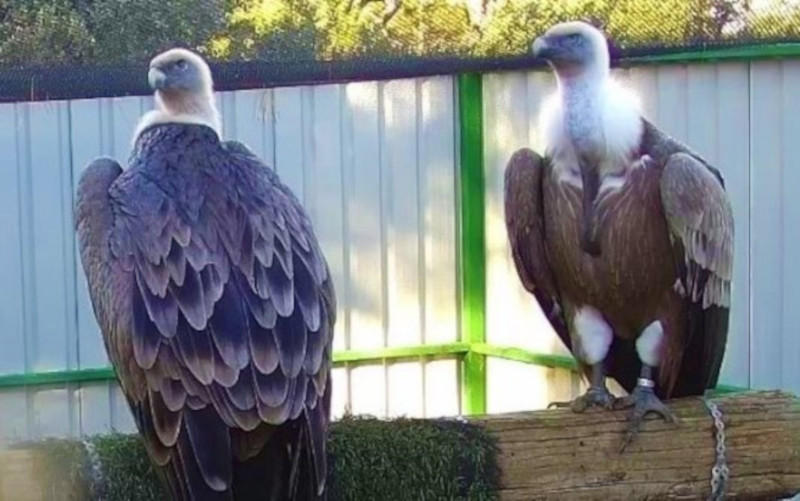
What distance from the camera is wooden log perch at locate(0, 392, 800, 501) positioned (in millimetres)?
4488

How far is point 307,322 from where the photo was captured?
14.0ft

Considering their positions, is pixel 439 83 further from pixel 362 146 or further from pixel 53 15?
pixel 53 15

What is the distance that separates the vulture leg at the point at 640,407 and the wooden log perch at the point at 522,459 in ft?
0.08

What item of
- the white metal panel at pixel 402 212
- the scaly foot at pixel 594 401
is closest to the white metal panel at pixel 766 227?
the white metal panel at pixel 402 212

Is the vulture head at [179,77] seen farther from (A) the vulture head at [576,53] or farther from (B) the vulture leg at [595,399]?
(B) the vulture leg at [595,399]

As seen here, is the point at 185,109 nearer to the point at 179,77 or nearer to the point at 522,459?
the point at 179,77

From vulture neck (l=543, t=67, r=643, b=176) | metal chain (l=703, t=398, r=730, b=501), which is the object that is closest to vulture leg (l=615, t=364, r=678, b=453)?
metal chain (l=703, t=398, r=730, b=501)

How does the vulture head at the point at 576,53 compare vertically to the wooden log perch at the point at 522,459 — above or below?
above

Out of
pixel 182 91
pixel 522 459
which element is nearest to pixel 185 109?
pixel 182 91

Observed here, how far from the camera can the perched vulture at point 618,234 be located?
5.42 m

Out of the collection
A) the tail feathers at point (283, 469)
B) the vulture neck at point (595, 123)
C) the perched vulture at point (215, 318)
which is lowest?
the tail feathers at point (283, 469)

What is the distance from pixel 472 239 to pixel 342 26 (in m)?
3.69

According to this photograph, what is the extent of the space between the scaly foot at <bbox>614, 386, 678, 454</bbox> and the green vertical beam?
17.7ft

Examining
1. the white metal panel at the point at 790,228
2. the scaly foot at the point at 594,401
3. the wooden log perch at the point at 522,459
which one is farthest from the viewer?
the white metal panel at the point at 790,228
